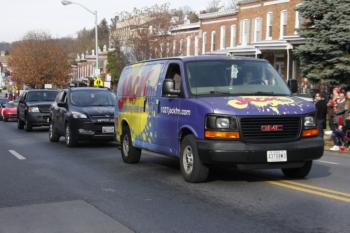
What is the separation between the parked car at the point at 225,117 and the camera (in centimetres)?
853

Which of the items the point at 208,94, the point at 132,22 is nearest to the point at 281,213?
the point at 208,94

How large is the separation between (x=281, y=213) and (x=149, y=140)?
14.0 feet

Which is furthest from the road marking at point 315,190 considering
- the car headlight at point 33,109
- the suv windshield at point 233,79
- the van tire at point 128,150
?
the car headlight at point 33,109

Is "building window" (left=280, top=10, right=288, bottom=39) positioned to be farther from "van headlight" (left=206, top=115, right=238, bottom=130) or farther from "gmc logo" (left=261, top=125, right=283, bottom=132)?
"van headlight" (left=206, top=115, right=238, bottom=130)

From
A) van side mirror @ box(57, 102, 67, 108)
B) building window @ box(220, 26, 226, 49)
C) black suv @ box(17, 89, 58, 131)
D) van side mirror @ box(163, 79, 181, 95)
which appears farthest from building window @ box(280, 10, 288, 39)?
van side mirror @ box(163, 79, 181, 95)

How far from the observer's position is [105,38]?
11500cm

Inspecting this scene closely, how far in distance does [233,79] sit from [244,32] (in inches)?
1346

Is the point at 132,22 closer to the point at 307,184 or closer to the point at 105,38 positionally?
the point at 307,184

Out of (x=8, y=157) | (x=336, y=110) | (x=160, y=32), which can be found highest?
(x=160, y=32)

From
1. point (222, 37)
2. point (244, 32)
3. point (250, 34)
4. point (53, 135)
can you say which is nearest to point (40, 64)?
point (222, 37)

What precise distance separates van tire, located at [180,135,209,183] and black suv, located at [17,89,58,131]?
14821 millimetres

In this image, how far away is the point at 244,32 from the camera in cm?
4303

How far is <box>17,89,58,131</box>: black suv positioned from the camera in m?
23.4

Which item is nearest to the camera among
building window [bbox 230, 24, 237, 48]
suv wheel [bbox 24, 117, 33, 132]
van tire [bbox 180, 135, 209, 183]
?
van tire [bbox 180, 135, 209, 183]
